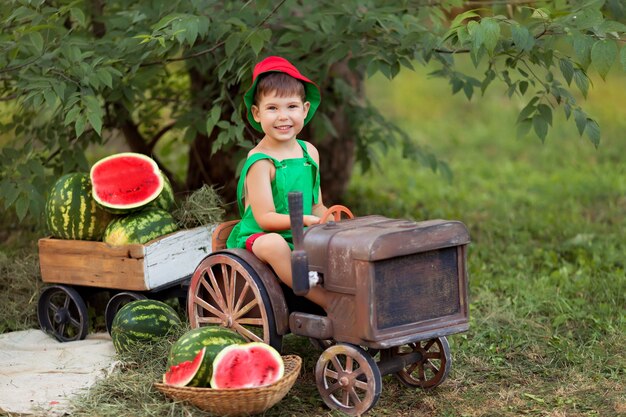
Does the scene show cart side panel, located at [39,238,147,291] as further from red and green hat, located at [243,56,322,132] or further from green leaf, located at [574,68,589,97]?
green leaf, located at [574,68,589,97]

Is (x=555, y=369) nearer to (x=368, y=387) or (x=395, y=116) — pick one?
(x=368, y=387)

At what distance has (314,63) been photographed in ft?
19.3

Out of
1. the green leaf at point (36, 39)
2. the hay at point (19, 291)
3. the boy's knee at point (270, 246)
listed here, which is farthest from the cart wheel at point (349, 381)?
the green leaf at point (36, 39)

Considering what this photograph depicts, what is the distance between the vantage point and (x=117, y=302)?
527 cm

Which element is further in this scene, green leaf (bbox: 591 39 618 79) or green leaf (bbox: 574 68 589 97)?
green leaf (bbox: 574 68 589 97)

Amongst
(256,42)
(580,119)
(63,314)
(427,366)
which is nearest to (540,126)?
(580,119)

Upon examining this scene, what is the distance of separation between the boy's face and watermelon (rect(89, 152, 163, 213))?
997mm

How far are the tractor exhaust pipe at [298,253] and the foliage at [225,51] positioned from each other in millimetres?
1227

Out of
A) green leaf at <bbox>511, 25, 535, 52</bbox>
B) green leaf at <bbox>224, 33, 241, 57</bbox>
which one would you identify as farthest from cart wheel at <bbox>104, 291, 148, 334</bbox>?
green leaf at <bbox>511, 25, 535, 52</bbox>

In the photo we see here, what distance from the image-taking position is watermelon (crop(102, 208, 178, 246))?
203 inches

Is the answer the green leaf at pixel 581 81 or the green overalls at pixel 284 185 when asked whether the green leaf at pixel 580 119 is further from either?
the green overalls at pixel 284 185

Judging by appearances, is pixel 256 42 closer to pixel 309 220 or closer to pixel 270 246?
pixel 309 220

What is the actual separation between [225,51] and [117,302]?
1646 mm

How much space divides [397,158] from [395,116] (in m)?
2.10
